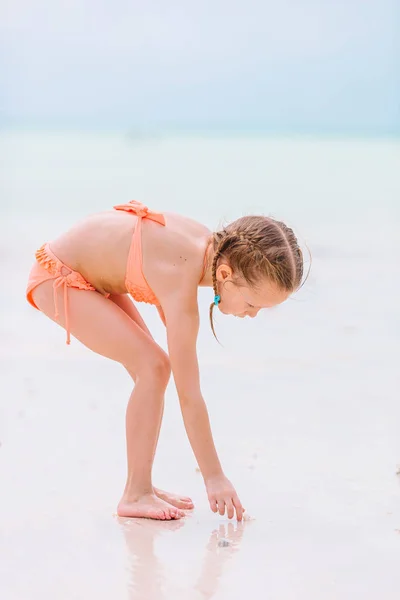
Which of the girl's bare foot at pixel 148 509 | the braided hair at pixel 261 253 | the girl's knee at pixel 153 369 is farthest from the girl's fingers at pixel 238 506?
the braided hair at pixel 261 253

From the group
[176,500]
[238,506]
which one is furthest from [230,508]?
[176,500]

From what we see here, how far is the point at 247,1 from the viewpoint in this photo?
24.4 ft

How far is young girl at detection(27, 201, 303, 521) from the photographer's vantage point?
1.44 metres

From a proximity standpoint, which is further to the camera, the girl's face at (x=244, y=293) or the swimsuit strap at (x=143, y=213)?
the swimsuit strap at (x=143, y=213)

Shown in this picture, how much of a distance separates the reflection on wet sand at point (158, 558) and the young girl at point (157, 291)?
0.03 m

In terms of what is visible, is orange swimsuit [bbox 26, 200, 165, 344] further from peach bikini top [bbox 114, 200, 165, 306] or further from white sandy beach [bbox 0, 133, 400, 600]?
white sandy beach [bbox 0, 133, 400, 600]

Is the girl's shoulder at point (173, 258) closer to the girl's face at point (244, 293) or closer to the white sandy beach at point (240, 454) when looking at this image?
the girl's face at point (244, 293)

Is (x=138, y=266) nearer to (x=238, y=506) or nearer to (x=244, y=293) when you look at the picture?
(x=244, y=293)

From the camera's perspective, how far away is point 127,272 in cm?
152

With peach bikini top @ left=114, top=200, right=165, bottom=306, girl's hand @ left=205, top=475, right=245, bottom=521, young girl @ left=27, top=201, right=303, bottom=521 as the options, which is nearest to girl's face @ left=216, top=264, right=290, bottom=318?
young girl @ left=27, top=201, right=303, bottom=521

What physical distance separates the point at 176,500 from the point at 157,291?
13.4 inches

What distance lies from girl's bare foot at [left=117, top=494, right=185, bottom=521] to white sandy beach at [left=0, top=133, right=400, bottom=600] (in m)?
0.02

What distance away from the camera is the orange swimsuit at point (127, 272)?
151 cm

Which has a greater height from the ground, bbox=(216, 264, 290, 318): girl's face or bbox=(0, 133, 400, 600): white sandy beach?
bbox=(216, 264, 290, 318): girl's face
